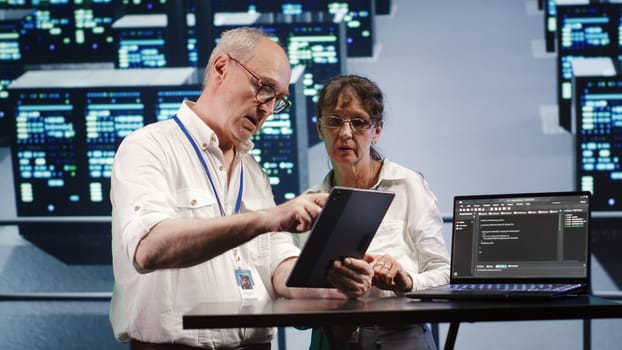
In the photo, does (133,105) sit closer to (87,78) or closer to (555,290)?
(87,78)

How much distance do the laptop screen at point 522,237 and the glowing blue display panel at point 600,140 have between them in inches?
77.1

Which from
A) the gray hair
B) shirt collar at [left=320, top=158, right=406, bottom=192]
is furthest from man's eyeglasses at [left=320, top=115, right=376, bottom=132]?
the gray hair

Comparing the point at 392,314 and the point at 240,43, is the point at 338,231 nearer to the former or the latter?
the point at 392,314

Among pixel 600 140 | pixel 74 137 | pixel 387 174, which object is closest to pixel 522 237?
pixel 387 174

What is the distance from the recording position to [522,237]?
1.91 meters

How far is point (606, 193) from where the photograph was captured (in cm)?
377

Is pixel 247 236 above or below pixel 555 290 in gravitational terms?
above

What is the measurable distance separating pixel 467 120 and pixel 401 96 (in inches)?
13.1

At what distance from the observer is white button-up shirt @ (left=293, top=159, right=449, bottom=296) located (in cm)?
216

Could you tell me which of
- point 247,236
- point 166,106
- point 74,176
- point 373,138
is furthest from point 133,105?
point 247,236

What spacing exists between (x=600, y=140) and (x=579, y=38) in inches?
19.1

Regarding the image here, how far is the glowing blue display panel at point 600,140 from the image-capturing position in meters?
3.76

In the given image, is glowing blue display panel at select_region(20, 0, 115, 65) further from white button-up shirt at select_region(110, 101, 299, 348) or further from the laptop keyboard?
the laptop keyboard

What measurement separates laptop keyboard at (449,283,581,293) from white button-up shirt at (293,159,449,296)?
0.27 meters
